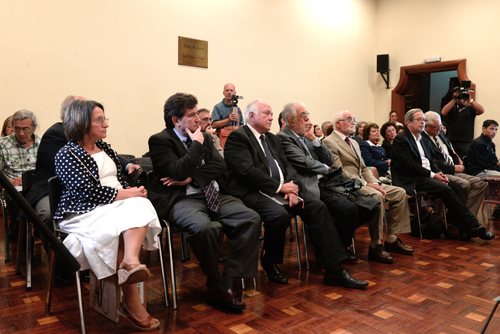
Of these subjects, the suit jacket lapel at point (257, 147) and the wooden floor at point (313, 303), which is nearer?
the wooden floor at point (313, 303)

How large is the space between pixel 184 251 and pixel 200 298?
2.80 feet

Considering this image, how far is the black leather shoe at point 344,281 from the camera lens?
9.30 feet

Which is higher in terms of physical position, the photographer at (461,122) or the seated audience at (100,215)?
the photographer at (461,122)

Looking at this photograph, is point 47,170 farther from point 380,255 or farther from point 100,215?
point 380,255

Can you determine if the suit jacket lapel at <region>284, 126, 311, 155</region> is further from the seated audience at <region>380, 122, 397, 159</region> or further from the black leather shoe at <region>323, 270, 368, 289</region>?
the seated audience at <region>380, 122, 397, 159</region>

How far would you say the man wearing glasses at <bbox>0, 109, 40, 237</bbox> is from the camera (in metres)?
3.61

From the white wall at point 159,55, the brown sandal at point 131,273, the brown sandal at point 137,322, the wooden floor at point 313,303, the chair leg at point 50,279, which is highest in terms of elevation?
the white wall at point 159,55

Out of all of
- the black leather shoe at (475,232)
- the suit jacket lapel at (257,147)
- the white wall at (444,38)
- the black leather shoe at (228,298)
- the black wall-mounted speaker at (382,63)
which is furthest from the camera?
the black wall-mounted speaker at (382,63)

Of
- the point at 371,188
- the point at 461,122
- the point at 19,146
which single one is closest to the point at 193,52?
the point at 19,146

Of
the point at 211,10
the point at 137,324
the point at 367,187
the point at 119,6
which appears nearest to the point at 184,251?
the point at 137,324

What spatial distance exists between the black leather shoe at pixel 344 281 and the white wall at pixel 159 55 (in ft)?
12.6

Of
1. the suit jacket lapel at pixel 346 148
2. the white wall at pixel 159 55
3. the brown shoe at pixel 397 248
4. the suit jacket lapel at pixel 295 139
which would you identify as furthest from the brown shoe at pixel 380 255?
the white wall at pixel 159 55

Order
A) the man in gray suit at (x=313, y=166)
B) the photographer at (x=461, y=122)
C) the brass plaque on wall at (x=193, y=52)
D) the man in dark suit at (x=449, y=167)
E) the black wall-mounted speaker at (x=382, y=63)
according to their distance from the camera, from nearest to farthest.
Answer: the man in gray suit at (x=313, y=166) < the man in dark suit at (x=449, y=167) < the brass plaque on wall at (x=193, y=52) < the photographer at (x=461, y=122) < the black wall-mounted speaker at (x=382, y=63)

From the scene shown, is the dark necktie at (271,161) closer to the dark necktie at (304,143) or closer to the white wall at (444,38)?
the dark necktie at (304,143)
